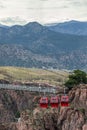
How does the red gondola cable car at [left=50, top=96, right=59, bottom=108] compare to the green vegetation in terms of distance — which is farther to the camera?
the green vegetation

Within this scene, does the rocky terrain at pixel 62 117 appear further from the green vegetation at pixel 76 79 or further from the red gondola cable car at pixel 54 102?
the green vegetation at pixel 76 79

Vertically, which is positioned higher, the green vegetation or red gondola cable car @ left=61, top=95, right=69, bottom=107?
the green vegetation

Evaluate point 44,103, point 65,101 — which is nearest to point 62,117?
point 65,101

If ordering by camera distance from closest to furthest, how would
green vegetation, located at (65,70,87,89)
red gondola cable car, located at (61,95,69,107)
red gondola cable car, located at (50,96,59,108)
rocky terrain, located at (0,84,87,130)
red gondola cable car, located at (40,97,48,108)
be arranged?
rocky terrain, located at (0,84,87,130), red gondola cable car, located at (61,95,69,107), red gondola cable car, located at (50,96,59,108), red gondola cable car, located at (40,97,48,108), green vegetation, located at (65,70,87,89)

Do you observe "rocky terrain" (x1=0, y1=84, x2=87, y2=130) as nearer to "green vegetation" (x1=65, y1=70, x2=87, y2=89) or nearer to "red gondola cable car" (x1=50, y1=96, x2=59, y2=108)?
"red gondola cable car" (x1=50, y1=96, x2=59, y2=108)

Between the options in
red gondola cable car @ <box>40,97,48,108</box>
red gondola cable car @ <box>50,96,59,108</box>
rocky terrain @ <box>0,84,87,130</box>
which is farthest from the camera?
red gondola cable car @ <box>40,97,48,108</box>

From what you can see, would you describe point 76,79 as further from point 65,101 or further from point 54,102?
point 65,101

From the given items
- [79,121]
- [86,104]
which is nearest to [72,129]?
[79,121]

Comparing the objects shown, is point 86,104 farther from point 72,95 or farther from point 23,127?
point 23,127

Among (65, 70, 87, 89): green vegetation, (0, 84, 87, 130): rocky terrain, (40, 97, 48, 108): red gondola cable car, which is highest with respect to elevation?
(65, 70, 87, 89): green vegetation

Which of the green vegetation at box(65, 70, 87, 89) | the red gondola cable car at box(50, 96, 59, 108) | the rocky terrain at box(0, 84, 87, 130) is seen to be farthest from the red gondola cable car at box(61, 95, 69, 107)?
the green vegetation at box(65, 70, 87, 89)

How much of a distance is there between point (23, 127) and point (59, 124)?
38.8 ft

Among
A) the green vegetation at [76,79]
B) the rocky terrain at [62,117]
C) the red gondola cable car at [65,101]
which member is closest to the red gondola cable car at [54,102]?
the rocky terrain at [62,117]

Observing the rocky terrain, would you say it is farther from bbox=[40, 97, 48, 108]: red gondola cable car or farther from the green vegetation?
the green vegetation
